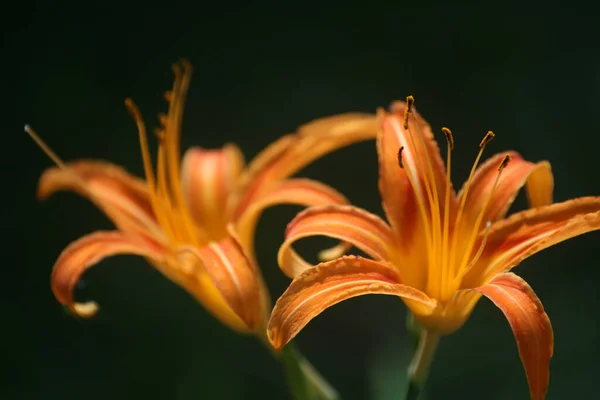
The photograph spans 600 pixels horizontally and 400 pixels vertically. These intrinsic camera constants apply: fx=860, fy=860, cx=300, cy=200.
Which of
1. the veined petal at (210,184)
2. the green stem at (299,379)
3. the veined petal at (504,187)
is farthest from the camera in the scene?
the veined petal at (210,184)

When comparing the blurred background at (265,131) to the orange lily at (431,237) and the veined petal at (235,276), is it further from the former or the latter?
the orange lily at (431,237)

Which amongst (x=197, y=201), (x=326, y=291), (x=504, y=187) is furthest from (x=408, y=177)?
(x=197, y=201)

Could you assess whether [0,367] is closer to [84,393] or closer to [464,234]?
[84,393]

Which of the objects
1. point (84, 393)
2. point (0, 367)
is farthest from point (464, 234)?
point (0, 367)

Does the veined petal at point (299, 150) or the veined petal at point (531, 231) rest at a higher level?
the veined petal at point (299, 150)

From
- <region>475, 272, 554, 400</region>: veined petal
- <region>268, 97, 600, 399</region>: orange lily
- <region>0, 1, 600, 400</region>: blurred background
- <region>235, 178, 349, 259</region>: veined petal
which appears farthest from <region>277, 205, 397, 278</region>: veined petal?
<region>0, 1, 600, 400</region>: blurred background

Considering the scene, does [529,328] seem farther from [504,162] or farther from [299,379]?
[299,379]

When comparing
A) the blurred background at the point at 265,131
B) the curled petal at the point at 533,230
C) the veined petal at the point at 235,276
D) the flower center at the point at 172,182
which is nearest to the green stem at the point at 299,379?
the veined petal at the point at 235,276
